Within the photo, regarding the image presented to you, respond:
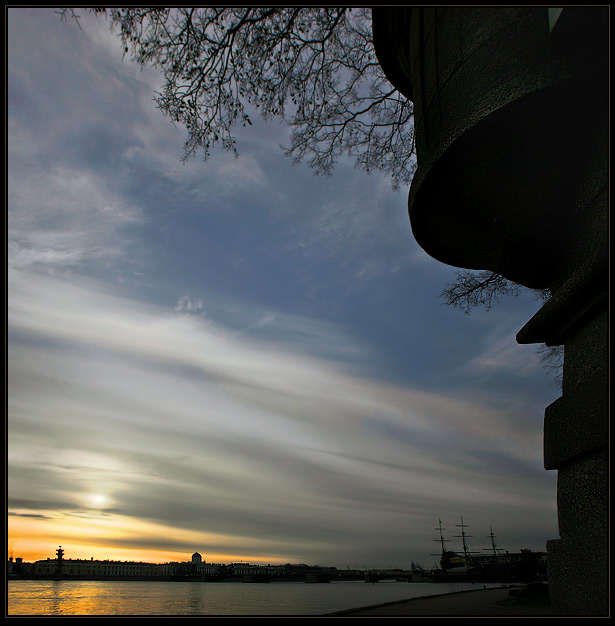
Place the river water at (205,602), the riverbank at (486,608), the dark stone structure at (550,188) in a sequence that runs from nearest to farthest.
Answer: the dark stone structure at (550,188)
the riverbank at (486,608)
the river water at (205,602)

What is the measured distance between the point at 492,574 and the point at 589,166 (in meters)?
87.5

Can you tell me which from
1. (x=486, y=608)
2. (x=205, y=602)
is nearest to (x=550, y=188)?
(x=486, y=608)

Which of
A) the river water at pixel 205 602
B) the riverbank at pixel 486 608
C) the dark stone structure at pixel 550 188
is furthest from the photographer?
the river water at pixel 205 602

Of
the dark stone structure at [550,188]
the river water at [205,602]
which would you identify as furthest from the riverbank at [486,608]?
the river water at [205,602]

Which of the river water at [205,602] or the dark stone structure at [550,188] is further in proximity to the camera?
the river water at [205,602]

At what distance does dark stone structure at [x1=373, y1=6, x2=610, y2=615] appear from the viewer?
4105mm

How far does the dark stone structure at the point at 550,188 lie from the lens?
13.5 ft

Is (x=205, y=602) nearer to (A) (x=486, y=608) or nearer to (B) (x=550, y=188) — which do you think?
(A) (x=486, y=608)

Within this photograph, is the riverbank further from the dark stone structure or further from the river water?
the river water

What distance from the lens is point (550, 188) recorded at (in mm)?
4812

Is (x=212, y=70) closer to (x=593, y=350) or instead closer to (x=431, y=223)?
(x=431, y=223)

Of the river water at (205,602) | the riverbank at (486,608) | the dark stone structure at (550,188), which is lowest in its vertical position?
the river water at (205,602)

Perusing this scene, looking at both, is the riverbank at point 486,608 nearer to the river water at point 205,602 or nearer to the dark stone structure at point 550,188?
the dark stone structure at point 550,188

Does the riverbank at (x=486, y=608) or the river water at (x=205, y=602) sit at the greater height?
the riverbank at (x=486, y=608)
